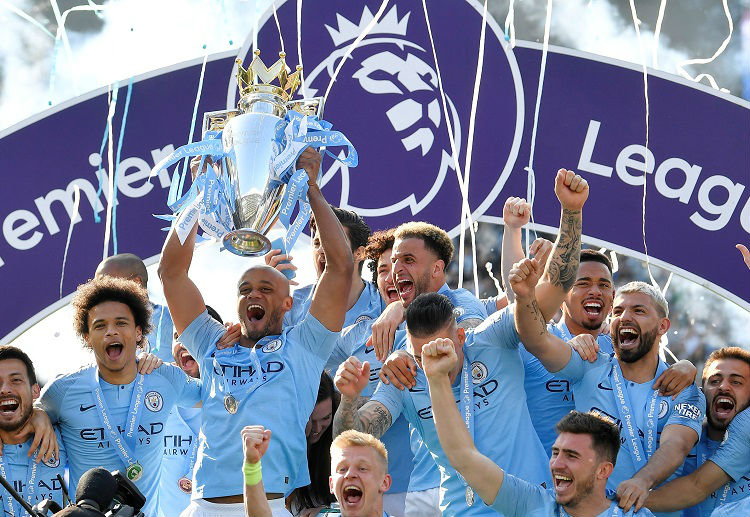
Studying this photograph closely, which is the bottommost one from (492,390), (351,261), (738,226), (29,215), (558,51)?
(492,390)

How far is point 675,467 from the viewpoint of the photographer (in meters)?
5.13

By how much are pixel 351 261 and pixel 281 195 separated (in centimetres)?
50

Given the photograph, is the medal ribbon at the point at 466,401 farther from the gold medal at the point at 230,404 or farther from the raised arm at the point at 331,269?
the gold medal at the point at 230,404

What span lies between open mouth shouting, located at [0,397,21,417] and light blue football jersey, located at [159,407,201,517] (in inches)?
29.6

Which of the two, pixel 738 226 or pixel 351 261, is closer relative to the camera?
pixel 351 261

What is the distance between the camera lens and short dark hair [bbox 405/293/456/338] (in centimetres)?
516

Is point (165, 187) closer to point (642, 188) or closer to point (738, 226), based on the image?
point (642, 188)

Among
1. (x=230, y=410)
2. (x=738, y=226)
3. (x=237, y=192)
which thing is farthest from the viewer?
(x=738, y=226)

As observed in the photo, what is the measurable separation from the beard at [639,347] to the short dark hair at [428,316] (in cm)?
77

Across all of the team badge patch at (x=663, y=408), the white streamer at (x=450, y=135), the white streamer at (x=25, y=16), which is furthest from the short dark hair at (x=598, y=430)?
the white streamer at (x=25, y=16)

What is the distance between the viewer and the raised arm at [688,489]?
5184 mm

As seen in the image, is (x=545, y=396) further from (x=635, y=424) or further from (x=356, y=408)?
(x=356, y=408)

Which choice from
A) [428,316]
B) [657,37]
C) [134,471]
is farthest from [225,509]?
[657,37]

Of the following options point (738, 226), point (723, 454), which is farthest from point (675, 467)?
point (738, 226)
